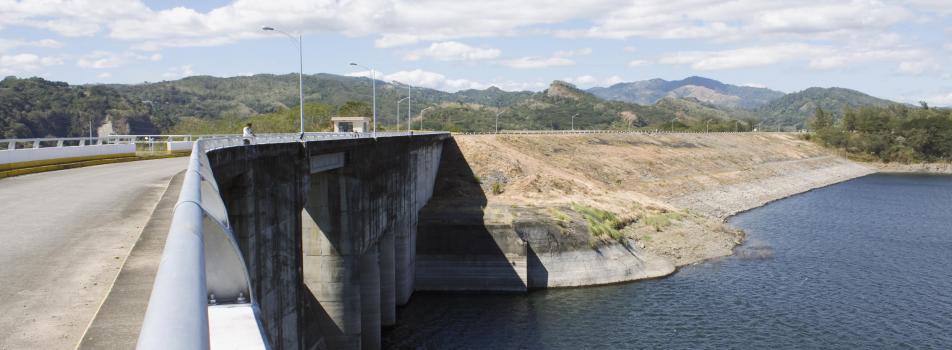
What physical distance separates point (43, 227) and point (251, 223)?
6755 mm

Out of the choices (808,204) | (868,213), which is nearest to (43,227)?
(868,213)

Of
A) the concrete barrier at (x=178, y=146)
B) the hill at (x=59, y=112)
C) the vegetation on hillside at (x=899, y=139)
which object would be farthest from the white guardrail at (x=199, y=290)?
the vegetation on hillside at (x=899, y=139)

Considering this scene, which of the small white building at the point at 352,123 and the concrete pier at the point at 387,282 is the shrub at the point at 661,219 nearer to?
the small white building at the point at 352,123

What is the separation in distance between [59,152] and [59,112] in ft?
266

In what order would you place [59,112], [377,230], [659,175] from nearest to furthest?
[377,230] → [59,112] → [659,175]

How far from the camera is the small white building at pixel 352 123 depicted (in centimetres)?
7412

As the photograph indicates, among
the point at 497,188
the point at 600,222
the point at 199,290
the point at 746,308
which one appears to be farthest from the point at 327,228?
the point at 497,188

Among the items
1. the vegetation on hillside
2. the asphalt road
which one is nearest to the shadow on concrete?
the asphalt road

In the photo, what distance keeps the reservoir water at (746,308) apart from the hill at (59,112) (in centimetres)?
6570

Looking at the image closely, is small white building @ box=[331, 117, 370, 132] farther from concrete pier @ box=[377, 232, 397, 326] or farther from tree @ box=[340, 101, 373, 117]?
tree @ box=[340, 101, 373, 117]

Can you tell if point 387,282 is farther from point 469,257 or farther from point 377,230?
point 469,257

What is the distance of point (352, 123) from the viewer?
252ft

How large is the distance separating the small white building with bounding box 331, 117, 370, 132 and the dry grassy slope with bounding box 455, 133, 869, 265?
1198 cm

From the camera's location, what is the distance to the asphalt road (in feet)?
29.7
